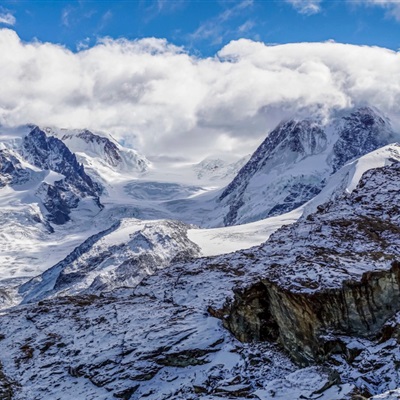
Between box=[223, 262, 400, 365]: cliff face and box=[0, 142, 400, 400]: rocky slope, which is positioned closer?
box=[0, 142, 400, 400]: rocky slope

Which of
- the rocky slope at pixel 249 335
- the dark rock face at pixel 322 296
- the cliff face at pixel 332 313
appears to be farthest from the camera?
the dark rock face at pixel 322 296

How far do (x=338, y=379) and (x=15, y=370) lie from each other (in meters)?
24.7

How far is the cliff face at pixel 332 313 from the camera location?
35.5 m

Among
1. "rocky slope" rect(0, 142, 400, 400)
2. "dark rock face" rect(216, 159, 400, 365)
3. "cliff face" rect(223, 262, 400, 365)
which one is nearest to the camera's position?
"rocky slope" rect(0, 142, 400, 400)

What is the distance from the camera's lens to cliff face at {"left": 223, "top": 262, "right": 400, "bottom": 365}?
1396 inches

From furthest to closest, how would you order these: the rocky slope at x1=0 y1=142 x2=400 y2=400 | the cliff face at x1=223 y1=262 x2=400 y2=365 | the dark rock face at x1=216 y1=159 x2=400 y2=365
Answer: the dark rock face at x1=216 y1=159 x2=400 y2=365 → the cliff face at x1=223 y1=262 x2=400 y2=365 → the rocky slope at x1=0 y1=142 x2=400 y2=400

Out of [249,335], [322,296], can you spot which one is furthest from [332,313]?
[249,335]

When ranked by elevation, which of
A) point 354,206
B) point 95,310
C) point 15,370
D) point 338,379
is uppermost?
point 354,206

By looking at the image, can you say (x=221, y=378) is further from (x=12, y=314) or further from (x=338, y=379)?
(x=12, y=314)

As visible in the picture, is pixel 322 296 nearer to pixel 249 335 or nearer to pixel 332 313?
pixel 332 313

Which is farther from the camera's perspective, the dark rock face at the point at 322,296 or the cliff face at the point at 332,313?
the dark rock face at the point at 322,296

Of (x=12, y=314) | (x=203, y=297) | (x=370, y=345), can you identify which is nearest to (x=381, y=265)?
(x=370, y=345)

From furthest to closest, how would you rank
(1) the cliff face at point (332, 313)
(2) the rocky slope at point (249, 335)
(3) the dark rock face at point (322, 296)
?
(3) the dark rock face at point (322, 296) < (1) the cliff face at point (332, 313) < (2) the rocky slope at point (249, 335)

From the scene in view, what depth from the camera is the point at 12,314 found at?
58000 mm
